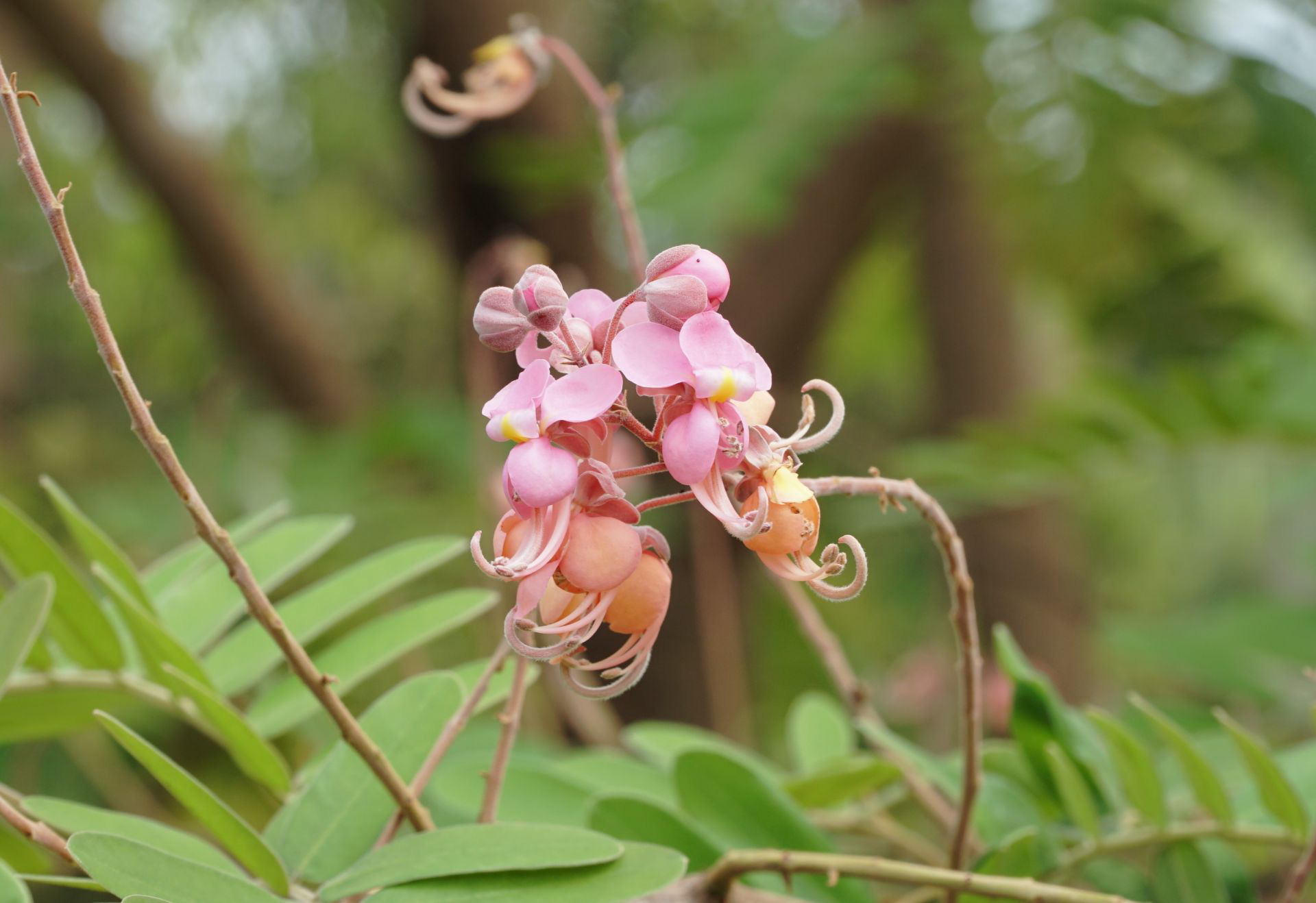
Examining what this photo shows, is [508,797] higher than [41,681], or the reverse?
[41,681]

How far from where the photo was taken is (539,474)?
0.22 metres

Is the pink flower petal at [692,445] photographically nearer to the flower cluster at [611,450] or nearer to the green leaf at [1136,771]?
the flower cluster at [611,450]

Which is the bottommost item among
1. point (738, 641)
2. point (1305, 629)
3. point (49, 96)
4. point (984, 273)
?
point (738, 641)

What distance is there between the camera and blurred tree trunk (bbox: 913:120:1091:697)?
1561mm

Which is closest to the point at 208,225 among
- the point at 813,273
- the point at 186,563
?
the point at 813,273

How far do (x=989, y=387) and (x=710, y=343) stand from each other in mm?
1532

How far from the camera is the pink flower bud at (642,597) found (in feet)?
0.77

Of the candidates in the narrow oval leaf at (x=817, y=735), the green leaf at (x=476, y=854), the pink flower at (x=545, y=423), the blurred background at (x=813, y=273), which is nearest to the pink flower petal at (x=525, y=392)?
the pink flower at (x=545, y=423)

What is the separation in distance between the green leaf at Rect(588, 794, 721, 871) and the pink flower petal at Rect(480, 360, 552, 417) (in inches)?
7.1

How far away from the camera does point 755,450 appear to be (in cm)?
24

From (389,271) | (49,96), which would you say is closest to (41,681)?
(49,96)

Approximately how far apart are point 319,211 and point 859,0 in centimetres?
178

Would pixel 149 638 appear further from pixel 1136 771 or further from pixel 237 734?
pixel 1136 771

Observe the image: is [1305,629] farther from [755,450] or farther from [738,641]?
[738,641]
